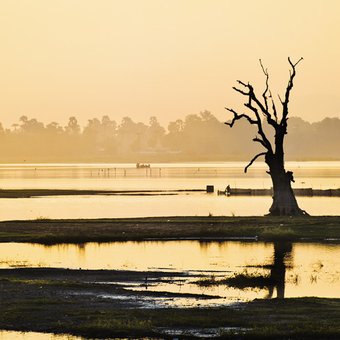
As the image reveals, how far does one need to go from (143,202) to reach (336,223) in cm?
6203

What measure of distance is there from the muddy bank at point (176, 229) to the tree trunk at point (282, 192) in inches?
76.7

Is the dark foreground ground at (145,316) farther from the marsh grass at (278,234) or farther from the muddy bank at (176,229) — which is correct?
the muddy bank at (176,229)

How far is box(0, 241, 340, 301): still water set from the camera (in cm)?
4072

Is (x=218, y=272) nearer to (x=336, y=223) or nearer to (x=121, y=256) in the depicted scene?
(x=121, y=256)

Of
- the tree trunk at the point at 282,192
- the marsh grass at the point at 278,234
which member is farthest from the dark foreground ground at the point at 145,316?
the tree trunk at the point at 282,192

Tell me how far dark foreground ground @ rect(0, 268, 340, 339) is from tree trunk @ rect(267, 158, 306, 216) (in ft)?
127

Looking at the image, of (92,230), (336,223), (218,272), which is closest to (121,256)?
(218,272)

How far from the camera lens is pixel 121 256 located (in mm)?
55688

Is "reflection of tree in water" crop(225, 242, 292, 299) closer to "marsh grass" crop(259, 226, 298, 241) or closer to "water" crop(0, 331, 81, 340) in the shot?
"water" crop(0, 331, 81, 340)

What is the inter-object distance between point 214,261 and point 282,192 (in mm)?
25107

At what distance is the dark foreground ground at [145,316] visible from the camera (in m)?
30.1

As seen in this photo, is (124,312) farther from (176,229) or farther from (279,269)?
(176,229)

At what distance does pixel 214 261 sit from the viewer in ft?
174

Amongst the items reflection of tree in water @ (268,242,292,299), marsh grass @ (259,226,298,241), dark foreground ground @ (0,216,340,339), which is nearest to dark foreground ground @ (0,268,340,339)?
dark foreground ground @ (0,216,340,339)
